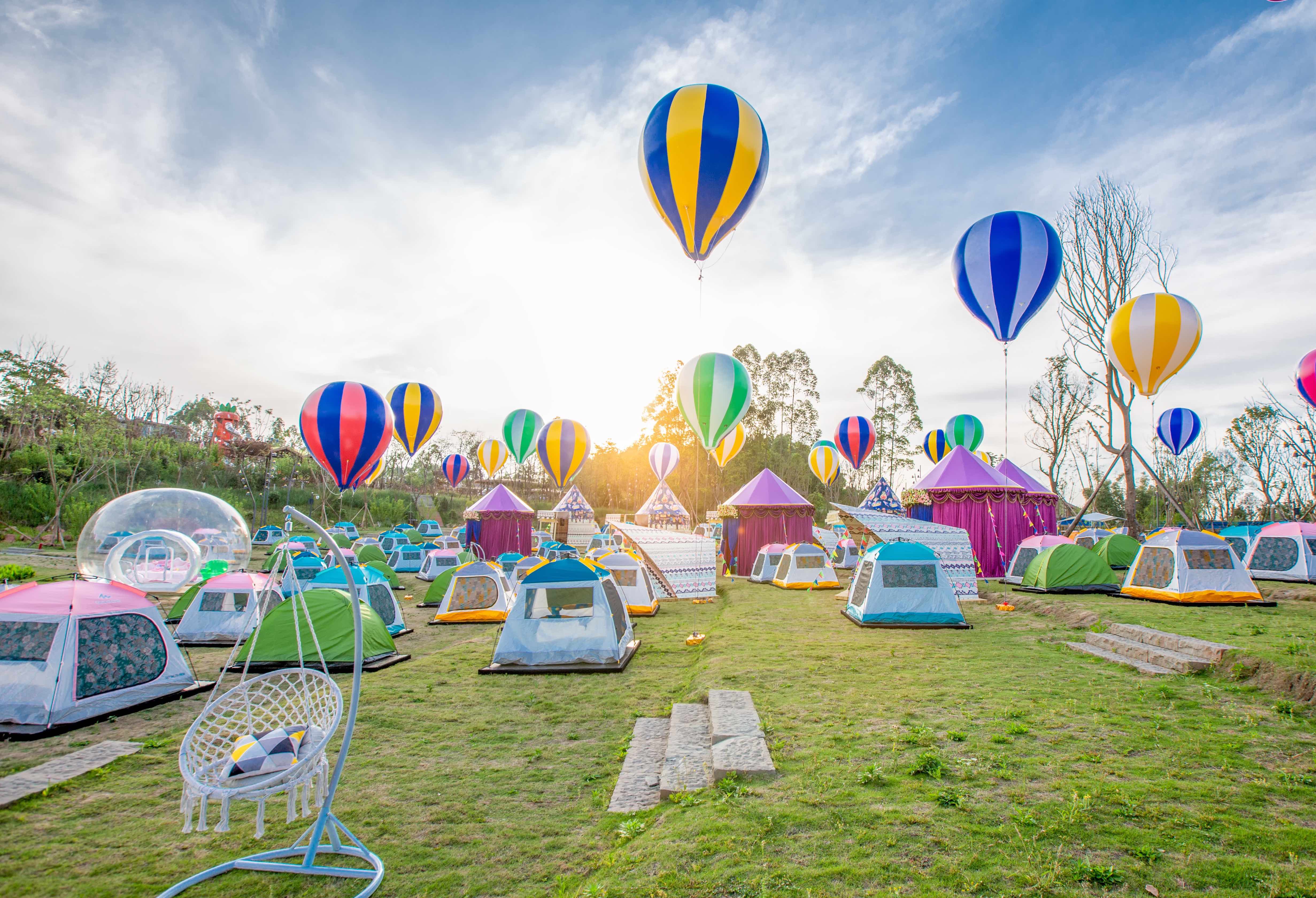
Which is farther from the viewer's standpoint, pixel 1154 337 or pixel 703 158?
pixel 1154 337

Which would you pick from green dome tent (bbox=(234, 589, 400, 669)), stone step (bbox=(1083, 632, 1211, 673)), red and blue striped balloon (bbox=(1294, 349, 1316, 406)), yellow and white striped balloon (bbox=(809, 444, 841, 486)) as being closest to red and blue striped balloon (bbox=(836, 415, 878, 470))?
yellow and white striped balloon (bbox=(809, 444, 841, 486))

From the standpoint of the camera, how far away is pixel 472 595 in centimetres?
1342

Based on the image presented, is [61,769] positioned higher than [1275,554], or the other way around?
[1275,554]

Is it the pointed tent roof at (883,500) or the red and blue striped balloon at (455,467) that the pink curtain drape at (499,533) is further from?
the pointed tent roof at (883,500)

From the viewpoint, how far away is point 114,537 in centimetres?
1589

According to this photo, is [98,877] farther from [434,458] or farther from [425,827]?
[434,458]

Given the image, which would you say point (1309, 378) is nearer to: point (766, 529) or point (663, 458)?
point (766, 529)

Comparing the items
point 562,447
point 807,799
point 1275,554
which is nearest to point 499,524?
point 562,447

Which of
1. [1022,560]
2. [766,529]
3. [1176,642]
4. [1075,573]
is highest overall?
[766,529]

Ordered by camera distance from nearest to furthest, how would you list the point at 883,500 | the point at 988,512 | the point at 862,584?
the point at 862,584
the point at 988,512
the point at 883,500

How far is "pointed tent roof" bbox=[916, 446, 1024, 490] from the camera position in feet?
62.8

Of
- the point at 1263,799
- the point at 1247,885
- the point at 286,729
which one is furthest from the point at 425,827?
the point at 1263,799

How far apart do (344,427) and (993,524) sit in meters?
18.9

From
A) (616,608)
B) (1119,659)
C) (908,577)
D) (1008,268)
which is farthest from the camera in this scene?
(908,577)
